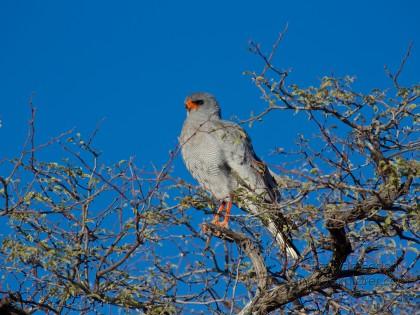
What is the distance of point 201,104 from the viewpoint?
28.3ft

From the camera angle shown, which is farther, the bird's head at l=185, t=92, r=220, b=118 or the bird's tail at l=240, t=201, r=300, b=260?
the bird's head at l=185, t=92, r=220, b=118

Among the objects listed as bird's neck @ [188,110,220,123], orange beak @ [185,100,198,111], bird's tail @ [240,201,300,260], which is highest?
orange beak @ [185,100,198,111]

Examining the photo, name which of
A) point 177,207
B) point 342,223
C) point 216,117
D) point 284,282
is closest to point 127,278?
point 177,207

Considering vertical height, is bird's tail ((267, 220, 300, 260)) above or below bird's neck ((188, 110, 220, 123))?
below

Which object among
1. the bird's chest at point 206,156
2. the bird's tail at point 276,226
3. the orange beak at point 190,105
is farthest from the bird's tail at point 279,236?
the orange beak at point 190,105

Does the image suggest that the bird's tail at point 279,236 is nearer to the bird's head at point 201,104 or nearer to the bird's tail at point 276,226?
the bird's tail at point 276,226

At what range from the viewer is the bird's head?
8484mm

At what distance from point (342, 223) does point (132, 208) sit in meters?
1.32

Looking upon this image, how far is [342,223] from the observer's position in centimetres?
436

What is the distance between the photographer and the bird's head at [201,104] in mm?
8484

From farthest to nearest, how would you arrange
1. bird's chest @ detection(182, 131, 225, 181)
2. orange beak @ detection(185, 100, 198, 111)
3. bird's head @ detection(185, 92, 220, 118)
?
orange beak @ detection(185, 100, 198, 111), bird's head @ detection(185, 92, 220, 118), bird's chest @ detection(182, 131, 225, 181)

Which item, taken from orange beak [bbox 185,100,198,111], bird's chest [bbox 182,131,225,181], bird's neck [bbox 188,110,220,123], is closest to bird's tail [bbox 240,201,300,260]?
bird's chest [bbox 182,131,225,181]

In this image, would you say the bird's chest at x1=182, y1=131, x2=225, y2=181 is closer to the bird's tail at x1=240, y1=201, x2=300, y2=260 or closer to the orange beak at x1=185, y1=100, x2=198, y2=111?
the orange beak at x1=185, y1=100, x2=198, y2=111

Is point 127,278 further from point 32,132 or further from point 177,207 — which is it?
point 32,132
